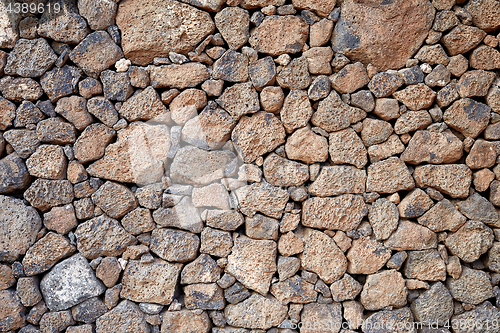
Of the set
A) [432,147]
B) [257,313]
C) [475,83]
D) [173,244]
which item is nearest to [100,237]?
[173,244]

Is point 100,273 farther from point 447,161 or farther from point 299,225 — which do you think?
point 447,161

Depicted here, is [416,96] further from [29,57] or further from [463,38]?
[29,57]

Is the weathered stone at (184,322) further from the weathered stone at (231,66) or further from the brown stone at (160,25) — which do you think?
the brown stone at (160,25)

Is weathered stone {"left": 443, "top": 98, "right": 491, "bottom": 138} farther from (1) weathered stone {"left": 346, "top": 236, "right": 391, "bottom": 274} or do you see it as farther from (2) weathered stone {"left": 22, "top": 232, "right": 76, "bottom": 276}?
(2) weathered stone {"left": 22, "top": 232, "right": 76, "bottom": 276}

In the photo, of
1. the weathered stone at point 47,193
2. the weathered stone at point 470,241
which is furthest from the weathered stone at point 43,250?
the weathered stone at point 470,241

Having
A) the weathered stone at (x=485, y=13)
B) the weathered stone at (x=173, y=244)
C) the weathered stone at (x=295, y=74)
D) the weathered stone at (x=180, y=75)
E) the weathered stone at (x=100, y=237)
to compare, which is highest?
the weathered stone at (x=485, y=13)

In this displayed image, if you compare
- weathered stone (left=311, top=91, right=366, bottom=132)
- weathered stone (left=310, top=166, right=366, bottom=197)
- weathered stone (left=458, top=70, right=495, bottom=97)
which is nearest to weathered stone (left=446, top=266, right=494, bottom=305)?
weathered stone (left=310, top=166, right=366, bottom=197)
